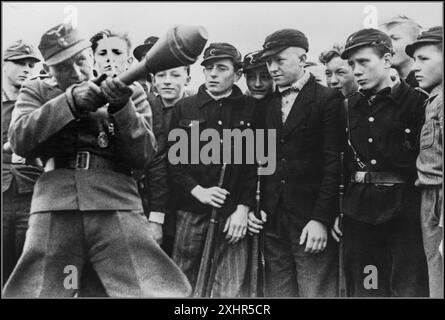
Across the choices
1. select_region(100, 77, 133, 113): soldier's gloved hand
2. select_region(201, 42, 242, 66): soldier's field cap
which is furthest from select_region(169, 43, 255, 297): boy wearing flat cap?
select_region(100, 77, 133, 113): soldier's gloved hand

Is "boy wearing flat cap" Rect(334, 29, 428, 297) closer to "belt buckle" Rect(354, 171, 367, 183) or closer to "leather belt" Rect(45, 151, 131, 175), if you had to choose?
"belt buckle" Rect(354, 171, 367, 183)

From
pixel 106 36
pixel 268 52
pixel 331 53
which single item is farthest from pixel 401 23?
pixel 106 36

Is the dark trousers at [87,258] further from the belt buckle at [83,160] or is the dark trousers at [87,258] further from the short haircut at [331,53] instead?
the short haircut at [331,53]

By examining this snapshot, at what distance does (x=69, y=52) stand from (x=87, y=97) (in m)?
0.53

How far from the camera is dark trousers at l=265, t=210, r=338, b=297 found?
16.6ft

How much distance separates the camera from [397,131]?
5102mm

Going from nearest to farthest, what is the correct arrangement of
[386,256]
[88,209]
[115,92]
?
1. [115,92]
2. [88,209]
3. [386,256]

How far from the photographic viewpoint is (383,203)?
5.08 meters

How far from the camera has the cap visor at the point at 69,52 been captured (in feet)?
16.8

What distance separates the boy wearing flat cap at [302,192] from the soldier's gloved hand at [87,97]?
3.96 feet

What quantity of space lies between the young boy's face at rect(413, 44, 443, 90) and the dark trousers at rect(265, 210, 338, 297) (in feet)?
4.40

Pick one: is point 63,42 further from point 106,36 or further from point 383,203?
point 383,203

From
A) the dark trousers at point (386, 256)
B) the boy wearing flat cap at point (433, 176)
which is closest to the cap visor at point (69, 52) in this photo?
the dark trousers at point (386, 256)
